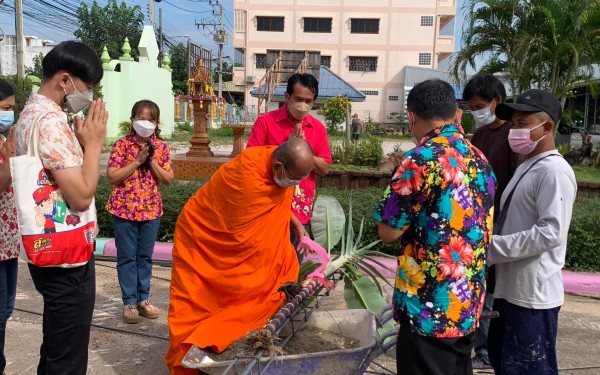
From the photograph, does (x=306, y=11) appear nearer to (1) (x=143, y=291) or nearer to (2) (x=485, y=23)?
(2) (x=485, y=23)

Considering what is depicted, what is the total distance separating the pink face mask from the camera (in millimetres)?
2598

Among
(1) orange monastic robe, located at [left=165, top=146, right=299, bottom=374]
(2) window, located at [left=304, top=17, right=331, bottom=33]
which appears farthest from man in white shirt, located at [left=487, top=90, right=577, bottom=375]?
(2) window, located at [left=304, top=17, right=331, bottom=33]

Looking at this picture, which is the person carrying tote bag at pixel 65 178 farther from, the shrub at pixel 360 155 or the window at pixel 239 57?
the window at pixel 239 57

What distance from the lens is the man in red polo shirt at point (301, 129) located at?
3.69 meters

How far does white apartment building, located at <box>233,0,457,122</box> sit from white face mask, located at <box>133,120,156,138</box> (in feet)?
108

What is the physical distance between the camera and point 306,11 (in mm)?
36406

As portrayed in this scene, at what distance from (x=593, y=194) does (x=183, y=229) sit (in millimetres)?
6649

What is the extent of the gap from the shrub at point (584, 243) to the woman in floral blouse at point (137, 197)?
4.01 metres

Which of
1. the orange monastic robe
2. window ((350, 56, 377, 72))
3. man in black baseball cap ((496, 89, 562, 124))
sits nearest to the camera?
man in black baseball cap ((496, 89, 562, 124))

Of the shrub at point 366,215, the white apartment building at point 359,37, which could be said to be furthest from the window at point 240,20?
the shrub at point 366,215

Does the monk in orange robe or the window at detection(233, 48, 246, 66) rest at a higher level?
the window at detection(233, 48, 246, 66)

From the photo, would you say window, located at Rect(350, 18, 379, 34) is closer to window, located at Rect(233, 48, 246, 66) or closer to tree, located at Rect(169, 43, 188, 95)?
window, located at Rect(233, 48, 246, 66)

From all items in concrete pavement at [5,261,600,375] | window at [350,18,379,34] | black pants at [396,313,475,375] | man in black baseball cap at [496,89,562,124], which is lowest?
concrete pavement at [5,261,600,375]

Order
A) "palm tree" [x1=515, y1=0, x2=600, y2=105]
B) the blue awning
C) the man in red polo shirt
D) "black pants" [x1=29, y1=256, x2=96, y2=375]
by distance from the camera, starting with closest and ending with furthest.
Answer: "black pants" [x1=29, y1=256, x2=96, y2=375] → the man in red polo shirt → "palm tree" [x1=515, y1=0, x2=600, y2=105] → the blue awning
